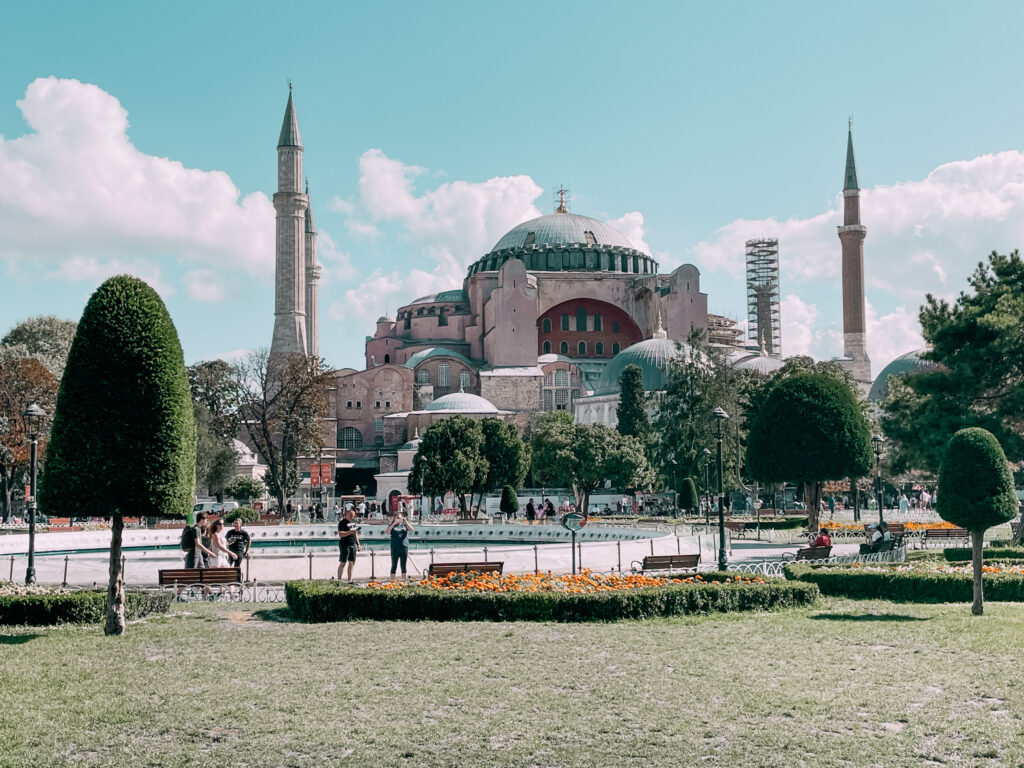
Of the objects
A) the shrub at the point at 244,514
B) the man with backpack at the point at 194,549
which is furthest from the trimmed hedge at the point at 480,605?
the shrub at the point at 244,514

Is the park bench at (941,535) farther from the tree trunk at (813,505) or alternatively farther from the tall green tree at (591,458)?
the tall green tree at (591,458)

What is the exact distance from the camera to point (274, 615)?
10492 millimetres

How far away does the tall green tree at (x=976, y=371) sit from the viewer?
20.0 m

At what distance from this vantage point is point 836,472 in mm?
20531

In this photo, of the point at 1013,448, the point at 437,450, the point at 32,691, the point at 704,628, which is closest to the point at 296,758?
the point at 32,691

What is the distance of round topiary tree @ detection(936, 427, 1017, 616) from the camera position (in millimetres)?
10164

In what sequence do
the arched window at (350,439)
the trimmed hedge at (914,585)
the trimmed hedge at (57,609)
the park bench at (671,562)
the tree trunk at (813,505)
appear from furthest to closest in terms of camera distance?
the arched window at (350,439) < the tree trunk at (813,505) < the park bench at (671,562) < the trimmed hedge at (914,585) < the trimmed hedge at (57,609)

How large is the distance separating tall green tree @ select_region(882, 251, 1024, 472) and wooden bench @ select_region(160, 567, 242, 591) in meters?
14.0

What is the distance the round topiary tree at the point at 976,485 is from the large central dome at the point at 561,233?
184ft

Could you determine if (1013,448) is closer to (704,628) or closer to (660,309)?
(704,628)

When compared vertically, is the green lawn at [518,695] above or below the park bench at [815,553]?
below

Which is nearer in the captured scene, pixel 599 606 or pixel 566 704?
pixel 566 704

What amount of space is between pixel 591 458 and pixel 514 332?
22942 millimetres

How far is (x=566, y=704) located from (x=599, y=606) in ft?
11.9
